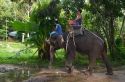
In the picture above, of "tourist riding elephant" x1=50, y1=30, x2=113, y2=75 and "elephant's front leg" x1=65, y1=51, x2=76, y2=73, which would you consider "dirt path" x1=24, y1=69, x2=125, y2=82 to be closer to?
"elephant's front leg" x1=65, y1=51, x2=76, y2=73

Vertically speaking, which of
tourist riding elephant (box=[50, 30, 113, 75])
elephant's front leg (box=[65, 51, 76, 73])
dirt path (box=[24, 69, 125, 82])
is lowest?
dirt path (box=[24, 69, 125, 82])

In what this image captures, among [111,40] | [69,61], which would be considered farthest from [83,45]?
[111,40]

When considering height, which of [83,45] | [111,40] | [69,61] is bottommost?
[69,61]

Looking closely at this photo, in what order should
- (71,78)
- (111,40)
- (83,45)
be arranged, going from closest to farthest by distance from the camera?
(71,78) → (83,45) → (111,40)

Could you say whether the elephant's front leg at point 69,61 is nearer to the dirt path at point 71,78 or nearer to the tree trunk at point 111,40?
the dirt path at point 71,78

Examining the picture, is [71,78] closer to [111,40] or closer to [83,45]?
[83,45]

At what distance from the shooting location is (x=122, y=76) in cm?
1307

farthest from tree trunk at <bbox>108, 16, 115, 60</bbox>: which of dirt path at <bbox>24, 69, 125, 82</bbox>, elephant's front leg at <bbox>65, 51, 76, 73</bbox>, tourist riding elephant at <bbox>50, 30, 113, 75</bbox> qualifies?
dirt path at <bbox>24, 69, 125, 82</bbox>

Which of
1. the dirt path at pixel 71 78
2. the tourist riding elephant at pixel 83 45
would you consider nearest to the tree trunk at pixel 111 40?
Answer: the tourist riding elephant at pixel 83 45

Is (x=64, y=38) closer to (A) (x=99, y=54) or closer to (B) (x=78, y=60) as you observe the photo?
(A) (x=99, y=54)

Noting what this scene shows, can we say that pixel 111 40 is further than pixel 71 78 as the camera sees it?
Yes

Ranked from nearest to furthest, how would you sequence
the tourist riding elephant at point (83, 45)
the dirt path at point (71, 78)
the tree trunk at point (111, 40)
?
the dirt path at point (71, 78) → the tourist riding elephant at point (83, 45) → the tree trunk at point (111, 40)

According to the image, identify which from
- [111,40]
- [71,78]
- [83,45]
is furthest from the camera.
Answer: [111,40]

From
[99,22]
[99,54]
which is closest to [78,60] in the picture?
[99,22]
